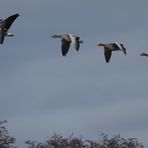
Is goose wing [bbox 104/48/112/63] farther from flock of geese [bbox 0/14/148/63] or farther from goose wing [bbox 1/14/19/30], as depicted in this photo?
goose wing [bbox 1/14/19/30]

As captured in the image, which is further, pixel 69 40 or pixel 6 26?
pixel 69 40

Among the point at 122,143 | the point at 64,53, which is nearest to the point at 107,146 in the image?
the point at 122,143

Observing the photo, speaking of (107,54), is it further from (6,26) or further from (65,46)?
(6,26)

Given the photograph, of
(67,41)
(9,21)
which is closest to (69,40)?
(67,41)

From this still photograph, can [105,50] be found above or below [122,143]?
below

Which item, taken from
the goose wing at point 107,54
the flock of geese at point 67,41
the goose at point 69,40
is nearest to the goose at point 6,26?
the flock of geese at point 67,41

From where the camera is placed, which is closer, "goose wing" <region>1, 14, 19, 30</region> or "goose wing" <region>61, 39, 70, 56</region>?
"goose wing" <region>1, 14, 19, 30</region>

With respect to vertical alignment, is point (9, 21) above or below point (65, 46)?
below

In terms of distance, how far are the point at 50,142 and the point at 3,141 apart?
612 centimetres

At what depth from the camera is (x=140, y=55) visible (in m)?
18.7

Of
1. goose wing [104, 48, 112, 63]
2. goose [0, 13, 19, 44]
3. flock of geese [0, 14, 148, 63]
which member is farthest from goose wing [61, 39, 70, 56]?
goose [0, 13, 19, 44]

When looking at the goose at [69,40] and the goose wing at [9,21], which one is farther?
the goose at [69,40]

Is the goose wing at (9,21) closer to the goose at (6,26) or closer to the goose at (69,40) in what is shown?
the goose at (6,26)

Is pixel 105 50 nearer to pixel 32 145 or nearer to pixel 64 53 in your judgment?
pixel 64 53
